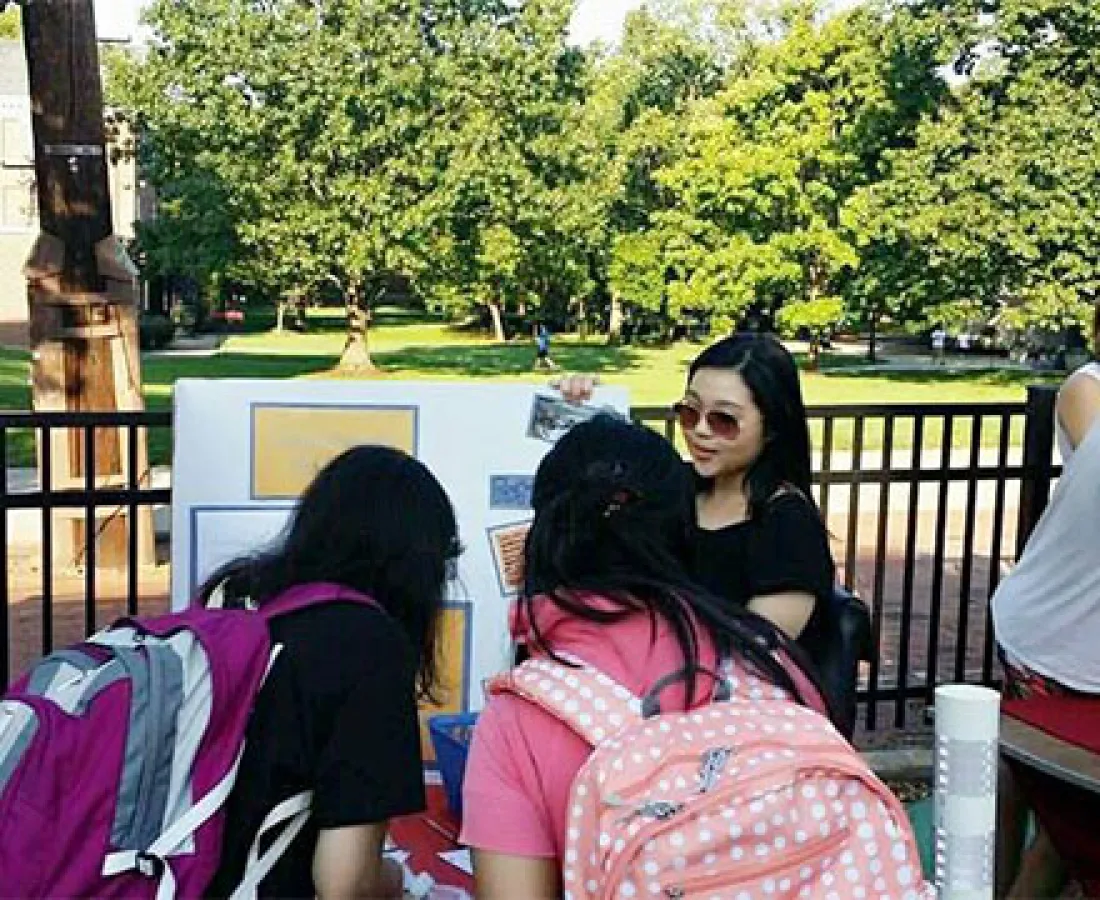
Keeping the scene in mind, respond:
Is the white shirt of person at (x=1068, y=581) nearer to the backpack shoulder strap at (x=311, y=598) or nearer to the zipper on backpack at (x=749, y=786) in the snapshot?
the zipper on backpack at (x=749, y=786)

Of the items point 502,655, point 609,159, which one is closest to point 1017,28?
point 609,159

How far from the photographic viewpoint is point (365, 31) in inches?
1186

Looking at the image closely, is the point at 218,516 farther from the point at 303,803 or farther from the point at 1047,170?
the point at 1047,170

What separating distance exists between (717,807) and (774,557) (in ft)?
4.18

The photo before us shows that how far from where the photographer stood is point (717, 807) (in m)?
1.68

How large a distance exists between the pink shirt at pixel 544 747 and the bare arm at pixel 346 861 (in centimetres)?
27

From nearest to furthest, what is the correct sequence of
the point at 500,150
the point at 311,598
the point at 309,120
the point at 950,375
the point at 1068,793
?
the point at 311,598, the point at 1068,793, the point at 309,120, the point at 500,150, the point at 950,375

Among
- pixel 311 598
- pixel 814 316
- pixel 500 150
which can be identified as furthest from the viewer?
pixel 814 316

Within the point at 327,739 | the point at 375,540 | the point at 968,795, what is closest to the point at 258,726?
the point at 327,739

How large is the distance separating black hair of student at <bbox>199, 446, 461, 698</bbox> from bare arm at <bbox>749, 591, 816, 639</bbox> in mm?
865

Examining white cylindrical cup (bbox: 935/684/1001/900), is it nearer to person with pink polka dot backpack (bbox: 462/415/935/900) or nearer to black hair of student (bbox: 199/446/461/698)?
person with pink polka dot backpack (bbox: 462/415/935/900)

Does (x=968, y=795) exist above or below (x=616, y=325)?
above

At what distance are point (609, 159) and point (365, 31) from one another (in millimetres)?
11690

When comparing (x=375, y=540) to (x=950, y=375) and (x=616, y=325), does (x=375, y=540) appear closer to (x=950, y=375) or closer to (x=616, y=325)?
(x=950, y=375)
